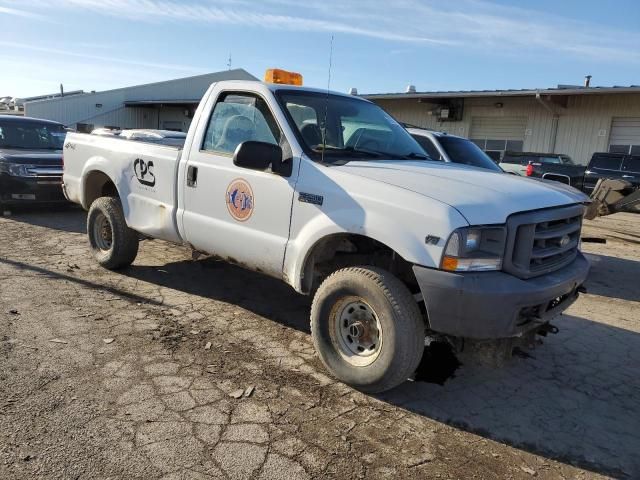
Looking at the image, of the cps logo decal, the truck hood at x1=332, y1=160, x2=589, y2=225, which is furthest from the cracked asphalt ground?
the truck hood at x1=332, y1=160, x2=589, y2=225

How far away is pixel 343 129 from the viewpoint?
4.27 metres

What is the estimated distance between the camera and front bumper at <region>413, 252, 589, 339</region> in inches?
116

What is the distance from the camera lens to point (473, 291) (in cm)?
294

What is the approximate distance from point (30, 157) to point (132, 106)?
24212mm

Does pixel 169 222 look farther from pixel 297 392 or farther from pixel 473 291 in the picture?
pixel 473 291

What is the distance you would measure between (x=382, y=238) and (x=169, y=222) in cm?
237

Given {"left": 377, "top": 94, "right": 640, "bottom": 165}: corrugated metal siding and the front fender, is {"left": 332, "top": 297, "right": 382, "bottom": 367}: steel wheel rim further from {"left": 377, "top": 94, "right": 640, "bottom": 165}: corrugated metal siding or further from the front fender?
{"left": 377, "top": 94, "right": 640, "bottom": 165}: corrugated metal siding

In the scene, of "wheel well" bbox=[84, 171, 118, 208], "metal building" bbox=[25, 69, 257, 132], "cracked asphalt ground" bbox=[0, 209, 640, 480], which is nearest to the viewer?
"cracked asphalt ground" bbox=[0, 209, 640, 480]

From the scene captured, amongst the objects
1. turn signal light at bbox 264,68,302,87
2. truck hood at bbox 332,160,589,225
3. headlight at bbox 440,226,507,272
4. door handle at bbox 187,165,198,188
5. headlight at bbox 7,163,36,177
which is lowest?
headlight at bbox 7,163,36,177

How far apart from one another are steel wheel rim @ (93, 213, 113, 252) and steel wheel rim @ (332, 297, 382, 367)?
336 centimetres

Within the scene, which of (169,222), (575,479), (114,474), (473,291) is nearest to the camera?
(114,474)

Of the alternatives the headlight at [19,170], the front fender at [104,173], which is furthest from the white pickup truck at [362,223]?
the headlight at [19,170]

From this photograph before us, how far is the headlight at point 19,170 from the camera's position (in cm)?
890

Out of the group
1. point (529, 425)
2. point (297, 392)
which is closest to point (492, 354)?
point (529, 425)
